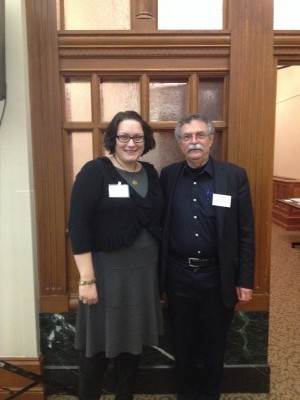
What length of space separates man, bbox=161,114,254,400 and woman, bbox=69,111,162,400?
119mm

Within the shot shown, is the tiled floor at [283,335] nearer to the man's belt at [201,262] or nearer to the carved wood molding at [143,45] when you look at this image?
the man's belt at [201,262]

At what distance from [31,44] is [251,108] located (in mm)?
1209

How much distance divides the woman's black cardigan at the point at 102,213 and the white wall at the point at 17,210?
50cm

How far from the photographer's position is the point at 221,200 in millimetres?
1622

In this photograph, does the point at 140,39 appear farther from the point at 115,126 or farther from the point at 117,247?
the point at 117,247

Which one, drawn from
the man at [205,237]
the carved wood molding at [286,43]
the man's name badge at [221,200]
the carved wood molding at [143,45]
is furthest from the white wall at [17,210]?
the carved wood molding at [286,43]

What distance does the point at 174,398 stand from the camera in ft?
6.77

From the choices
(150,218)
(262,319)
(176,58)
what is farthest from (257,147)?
(262,319)

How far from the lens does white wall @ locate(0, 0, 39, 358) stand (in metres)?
1.78

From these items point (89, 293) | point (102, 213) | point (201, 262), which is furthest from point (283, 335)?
point (102, 213)

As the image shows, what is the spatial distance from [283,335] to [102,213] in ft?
6.66

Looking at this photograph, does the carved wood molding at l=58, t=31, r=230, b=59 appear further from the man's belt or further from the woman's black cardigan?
the man's belt

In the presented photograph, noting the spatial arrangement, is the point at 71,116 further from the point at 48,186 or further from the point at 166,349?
the point at 166,349

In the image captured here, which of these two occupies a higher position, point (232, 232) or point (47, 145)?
point (47, 145)
